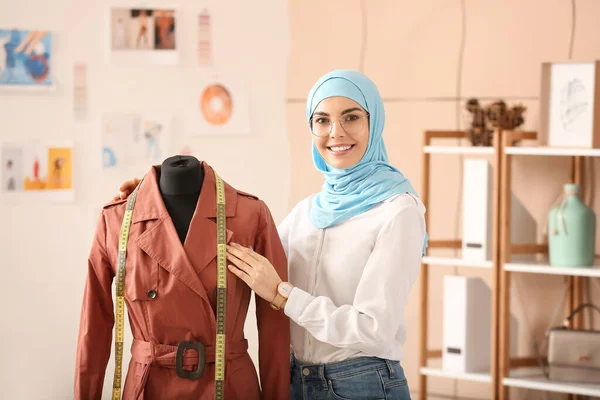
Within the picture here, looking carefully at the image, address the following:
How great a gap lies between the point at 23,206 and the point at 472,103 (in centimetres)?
207

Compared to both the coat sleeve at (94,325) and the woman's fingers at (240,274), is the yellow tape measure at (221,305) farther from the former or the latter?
the coat sleeve at (94,325)

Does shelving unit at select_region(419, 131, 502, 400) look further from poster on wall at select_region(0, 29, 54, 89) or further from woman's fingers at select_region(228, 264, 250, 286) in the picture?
poster on wall at select_region(0, 29, 54, 89)

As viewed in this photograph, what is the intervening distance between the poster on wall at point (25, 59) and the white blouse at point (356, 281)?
2.06 metres

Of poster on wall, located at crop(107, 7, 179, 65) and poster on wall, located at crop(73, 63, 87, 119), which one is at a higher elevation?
poster on wall, located at crop(107, 7, 179, 65)

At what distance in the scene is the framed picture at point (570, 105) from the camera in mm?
3004

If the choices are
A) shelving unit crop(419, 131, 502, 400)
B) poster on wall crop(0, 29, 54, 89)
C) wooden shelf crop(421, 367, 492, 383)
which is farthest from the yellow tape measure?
poster on wall crop(0, 29, 54, 89)

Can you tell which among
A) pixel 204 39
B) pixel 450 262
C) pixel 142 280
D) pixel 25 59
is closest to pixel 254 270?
pixel 142 280

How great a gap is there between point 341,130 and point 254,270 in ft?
1.44

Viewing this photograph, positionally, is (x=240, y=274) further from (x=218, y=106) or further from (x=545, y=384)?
(x=218, y=106)

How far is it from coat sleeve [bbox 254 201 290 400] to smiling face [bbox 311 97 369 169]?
241 mm

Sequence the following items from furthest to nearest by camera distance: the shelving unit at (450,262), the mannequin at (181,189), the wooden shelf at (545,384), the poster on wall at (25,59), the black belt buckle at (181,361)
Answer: the poster on wall at (25,59)
the shelving unit at (450,262)
the wooden shelf at (545,384)
the mannequin at (181,189)
the black belt buckle at (181,361)

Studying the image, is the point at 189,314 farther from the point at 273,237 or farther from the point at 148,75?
the point at 148,75

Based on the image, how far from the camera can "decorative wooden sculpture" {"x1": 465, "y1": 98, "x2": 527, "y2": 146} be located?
3182mm

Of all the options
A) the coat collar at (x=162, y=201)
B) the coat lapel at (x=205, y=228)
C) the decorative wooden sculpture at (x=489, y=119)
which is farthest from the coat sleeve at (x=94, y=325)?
the decorative wooden sculpture at (x=489, y=119)
